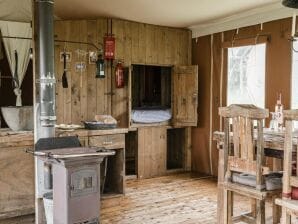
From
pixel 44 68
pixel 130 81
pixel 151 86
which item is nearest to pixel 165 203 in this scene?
pixel 130 81

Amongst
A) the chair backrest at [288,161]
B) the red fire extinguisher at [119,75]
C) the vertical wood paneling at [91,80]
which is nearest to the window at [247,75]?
the red fire extinguisher at [119,75]

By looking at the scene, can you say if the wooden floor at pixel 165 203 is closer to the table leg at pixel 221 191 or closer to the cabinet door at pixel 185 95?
the table leg at pixel 221 191

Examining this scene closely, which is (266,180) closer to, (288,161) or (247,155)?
(247,155)

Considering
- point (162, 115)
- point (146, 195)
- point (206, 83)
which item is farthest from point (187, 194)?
point (206, 83)

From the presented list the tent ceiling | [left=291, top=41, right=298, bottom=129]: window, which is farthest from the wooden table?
the tent ceiling

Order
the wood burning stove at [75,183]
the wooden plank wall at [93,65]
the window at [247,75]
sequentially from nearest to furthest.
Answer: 1. the wood burning stove at [75,183]
2. the window at [247,75]
3. the wooden plank wall at [93,65]

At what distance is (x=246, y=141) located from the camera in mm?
2857

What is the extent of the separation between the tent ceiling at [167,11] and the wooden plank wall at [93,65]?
174 mm

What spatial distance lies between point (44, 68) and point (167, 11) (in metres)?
2.24

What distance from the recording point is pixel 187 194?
4691 mm

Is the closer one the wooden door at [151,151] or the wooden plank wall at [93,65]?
the wooden plank wall at [93,65]

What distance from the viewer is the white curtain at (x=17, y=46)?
406 cm

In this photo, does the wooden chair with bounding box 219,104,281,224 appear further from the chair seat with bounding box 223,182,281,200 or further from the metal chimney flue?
the metal chimney flue

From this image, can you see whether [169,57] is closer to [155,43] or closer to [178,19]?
[155,43]
